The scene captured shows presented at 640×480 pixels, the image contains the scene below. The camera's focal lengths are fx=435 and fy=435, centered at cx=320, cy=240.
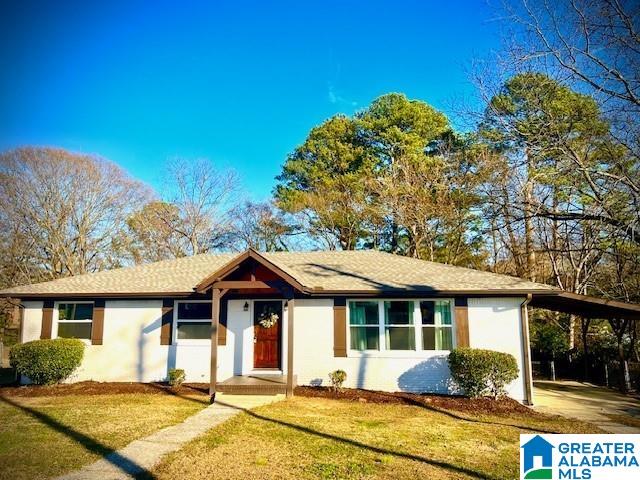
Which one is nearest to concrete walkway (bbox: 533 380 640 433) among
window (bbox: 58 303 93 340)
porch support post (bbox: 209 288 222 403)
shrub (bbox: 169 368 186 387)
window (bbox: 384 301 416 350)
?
window (bbox: 384 301 416 350)

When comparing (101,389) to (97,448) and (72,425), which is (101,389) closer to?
(72,425)

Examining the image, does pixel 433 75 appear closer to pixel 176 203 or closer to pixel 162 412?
pixel 162 412

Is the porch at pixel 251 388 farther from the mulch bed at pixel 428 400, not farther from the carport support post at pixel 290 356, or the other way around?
the mulch bed at pixel 428 400

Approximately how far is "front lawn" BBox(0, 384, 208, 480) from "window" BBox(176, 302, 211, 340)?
6.23 feet

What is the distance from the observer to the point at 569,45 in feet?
32.5

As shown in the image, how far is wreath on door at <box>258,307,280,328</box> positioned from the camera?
12914 mm

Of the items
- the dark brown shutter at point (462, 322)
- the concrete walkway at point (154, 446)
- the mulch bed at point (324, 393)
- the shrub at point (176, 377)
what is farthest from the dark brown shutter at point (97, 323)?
the dark brown shutter at point (462, 322)

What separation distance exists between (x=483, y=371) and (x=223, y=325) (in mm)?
7219

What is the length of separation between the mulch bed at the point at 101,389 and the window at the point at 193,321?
1388mm

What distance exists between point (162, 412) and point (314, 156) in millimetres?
22360

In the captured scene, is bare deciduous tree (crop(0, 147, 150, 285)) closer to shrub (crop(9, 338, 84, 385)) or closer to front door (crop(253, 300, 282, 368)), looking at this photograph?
shrub (crop(9, 338, 84, 385))

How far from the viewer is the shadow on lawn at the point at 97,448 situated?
19.0 ft

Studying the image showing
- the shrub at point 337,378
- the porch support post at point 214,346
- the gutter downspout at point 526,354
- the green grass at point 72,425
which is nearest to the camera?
the green grass at point 72,425

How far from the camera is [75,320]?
13.4 meters
